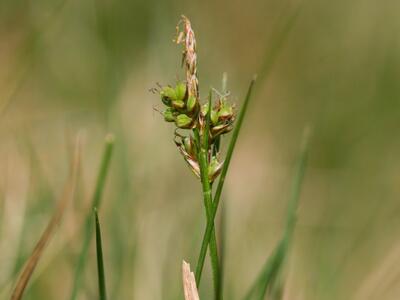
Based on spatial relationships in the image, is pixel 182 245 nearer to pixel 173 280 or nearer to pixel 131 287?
pixel 173 280

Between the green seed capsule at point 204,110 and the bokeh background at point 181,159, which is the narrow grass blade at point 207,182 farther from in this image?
the bokeh background at point 181,159

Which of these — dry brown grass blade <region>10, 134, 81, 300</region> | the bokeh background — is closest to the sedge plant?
dry brown grass blade <region>10, 134, 81, 300</region>

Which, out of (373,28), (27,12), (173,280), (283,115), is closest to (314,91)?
(283,115)

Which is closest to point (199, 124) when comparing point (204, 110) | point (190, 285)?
point (204, 110)

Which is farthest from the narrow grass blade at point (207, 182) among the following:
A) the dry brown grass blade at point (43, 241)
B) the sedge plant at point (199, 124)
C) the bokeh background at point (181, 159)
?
the bokeh background at point (181, 159)

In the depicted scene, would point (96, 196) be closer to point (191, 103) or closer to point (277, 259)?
point (277, 259)

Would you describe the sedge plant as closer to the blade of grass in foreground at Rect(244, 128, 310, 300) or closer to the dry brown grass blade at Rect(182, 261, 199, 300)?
the dry brown grass blade at Rect(182, 261, 199, 300)
